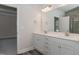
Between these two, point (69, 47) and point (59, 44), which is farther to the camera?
point (59, 44)

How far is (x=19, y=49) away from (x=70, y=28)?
6.03 feet

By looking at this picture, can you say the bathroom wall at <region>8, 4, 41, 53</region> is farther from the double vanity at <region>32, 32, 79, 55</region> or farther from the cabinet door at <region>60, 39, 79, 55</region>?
the cabinet door at <region>60, 39, 79, 55</region>

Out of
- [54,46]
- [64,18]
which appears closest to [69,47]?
[54,46]

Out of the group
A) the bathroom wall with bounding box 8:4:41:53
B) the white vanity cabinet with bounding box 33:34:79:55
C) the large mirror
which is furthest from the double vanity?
the bathroom wall with bounding box 8:4:41:53

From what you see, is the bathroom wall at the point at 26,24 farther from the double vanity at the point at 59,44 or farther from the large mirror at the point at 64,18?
the large mirror at the point at 64,18

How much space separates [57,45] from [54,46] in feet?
0.43

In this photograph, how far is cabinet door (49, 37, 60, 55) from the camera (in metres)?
1.94

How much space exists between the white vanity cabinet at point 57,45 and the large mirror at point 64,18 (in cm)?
54

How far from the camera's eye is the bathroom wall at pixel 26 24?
2.91m

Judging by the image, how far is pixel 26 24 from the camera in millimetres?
3141

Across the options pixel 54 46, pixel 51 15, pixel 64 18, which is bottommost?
pixel 54 46

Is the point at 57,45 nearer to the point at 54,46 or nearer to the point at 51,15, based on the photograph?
the point at 54,46
